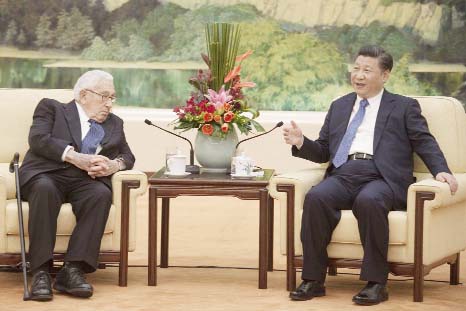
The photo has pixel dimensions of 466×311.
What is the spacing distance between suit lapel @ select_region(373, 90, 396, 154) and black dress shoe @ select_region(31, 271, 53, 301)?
1858 millimetres

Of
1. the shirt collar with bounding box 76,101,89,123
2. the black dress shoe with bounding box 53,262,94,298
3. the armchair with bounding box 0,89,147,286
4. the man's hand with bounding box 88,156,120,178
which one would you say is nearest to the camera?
the black dress shoe with bounding box 53,262,94,298

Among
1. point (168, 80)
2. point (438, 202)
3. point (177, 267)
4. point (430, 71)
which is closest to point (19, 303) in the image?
point (177, 267)

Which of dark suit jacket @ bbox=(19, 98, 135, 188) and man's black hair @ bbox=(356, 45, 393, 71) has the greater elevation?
man's black hair @ bbox=(356, 45, 393, 71)

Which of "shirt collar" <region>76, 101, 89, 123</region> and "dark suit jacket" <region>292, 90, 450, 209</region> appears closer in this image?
"dark suit jacket" <region>292, 90, 450, 209</region>

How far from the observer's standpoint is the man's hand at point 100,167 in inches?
227

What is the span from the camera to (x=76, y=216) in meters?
5.64

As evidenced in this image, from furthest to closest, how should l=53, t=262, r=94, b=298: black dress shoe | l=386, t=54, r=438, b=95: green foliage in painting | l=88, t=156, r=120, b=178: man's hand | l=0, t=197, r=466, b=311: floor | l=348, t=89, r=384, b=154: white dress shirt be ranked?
l=386, t=54, r=438, b=95: green foliage in painting → l=348, t=89, r=384, b=154: white dress shirt → l=88, t=156, r=120, b=178: man's hand → l=53, t=262, r=94, b=298: black dress shoe → l=0, t=197, r=466, b=311: floor

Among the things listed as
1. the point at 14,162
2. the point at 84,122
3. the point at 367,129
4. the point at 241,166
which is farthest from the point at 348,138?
the point at 14,162

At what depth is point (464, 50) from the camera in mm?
10750

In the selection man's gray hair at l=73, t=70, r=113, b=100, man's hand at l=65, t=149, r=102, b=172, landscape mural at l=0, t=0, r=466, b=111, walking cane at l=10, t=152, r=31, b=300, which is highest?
landscape mural at l=0, t=0, r=466, b=111

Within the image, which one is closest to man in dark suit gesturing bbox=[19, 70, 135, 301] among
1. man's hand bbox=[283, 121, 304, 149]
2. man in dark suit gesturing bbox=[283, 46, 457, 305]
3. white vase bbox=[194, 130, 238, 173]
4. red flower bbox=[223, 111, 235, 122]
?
white vase bbox=[194, 130, 238, 173]

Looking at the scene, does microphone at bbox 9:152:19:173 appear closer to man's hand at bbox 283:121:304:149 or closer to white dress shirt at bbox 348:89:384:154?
man's hand at bbox 283:121:304:149

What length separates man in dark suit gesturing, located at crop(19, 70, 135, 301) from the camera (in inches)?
217

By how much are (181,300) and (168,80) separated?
219 inches
